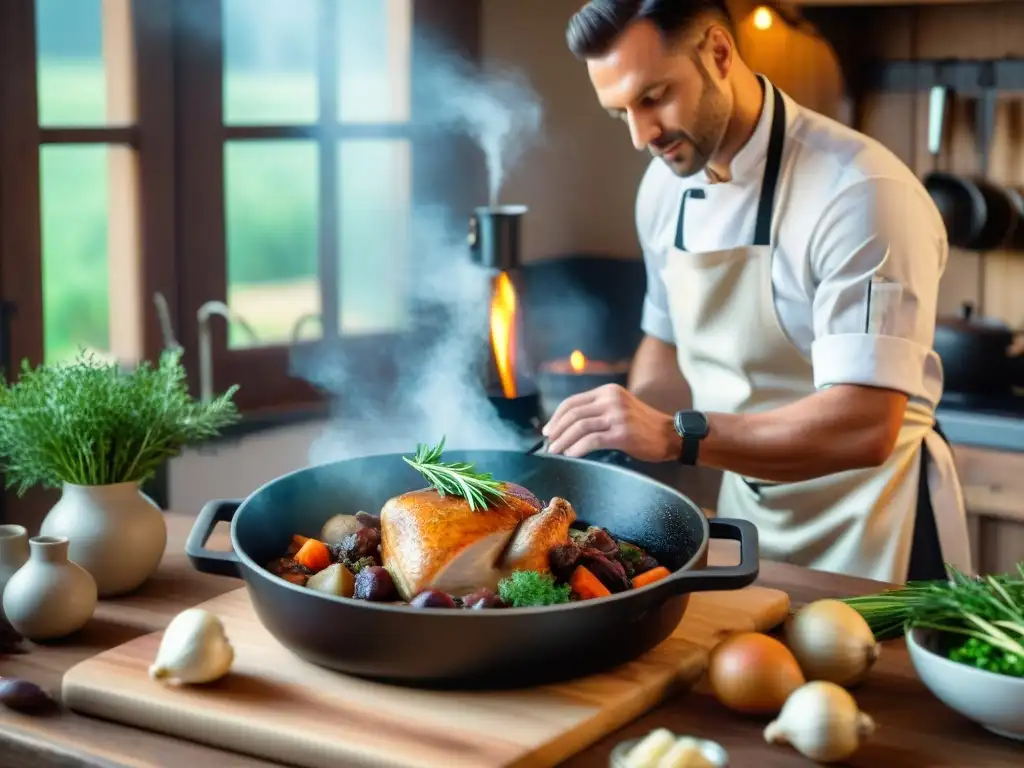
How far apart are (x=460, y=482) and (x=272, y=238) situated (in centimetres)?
184

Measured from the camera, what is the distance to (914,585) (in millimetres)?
1454

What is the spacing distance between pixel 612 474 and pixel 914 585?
14.8 inches

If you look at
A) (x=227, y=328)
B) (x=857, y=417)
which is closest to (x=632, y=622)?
(x=857, y=417)

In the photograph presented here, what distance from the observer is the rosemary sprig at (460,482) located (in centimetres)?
145

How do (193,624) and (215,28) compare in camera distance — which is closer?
(193,624)

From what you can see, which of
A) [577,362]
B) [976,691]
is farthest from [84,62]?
[976,691]

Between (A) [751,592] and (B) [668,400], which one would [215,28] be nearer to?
(B) [668,400]

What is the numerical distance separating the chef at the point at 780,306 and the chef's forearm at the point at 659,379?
6 centimetres

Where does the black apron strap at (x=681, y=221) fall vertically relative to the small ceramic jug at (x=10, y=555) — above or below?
above

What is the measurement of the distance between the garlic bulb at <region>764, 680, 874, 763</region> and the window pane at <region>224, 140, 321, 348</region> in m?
2.17

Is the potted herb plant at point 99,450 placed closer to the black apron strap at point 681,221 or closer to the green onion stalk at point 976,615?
the green onion stalk at point 976,615

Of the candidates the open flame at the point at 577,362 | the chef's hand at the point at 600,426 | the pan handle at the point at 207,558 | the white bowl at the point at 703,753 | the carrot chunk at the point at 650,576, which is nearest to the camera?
A: the white bowl at the point at 703,753

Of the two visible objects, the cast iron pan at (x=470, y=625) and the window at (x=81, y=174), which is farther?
the window at (x=81, y=174)

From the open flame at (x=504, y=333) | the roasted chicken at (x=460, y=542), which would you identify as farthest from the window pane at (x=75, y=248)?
the roasted chicken at (x=460, y=542)
